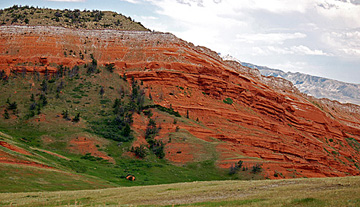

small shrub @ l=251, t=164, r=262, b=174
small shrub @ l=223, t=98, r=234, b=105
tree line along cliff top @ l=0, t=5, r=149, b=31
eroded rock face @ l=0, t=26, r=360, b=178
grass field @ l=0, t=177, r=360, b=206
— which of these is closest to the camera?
grass field @ l=0, t=177, r=360, b=206

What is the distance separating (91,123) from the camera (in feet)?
227

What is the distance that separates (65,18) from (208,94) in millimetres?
55587

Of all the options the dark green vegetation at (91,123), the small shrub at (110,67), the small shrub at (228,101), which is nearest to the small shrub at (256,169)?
the dark green vegetation at (91,123)

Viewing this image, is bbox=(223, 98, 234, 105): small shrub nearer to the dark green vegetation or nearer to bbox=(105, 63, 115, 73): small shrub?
the dark green vegetation

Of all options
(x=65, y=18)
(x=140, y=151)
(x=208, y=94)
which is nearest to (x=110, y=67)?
(x=208, y=94)

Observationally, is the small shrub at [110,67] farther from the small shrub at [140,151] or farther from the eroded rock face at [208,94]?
the small shrub at [140,151]

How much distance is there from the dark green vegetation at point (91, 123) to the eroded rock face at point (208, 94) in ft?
12.8

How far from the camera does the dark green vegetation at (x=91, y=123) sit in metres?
54.2

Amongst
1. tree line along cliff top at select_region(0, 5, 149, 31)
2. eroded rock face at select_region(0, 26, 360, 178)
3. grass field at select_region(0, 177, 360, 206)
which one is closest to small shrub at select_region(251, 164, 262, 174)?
eroded rock face at select_region(0, 26, 360, 178)

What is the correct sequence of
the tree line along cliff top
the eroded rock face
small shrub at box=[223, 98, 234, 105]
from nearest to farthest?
the eroded rock face, small shrub at box=[223, 98, 234, 105], the tree line along cliff top

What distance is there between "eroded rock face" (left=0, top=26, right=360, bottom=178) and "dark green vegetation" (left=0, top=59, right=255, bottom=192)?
3.90m

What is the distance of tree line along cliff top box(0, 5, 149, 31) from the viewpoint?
9982 cm

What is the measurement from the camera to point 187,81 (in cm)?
8894

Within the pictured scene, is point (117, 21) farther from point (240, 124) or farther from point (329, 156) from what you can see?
point (329, 156)
